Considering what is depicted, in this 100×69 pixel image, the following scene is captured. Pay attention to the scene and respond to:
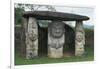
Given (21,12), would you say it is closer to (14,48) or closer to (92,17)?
(14,48)

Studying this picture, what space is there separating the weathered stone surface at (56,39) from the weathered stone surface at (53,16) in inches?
1.9

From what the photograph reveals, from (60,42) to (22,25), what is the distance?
1.15ft

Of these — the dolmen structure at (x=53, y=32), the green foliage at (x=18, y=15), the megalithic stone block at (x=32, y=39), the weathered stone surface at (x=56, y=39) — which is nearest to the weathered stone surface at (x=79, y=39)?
the dolmen structure at (x=53, y=32)

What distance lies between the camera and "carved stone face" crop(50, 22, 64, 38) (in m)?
1.64

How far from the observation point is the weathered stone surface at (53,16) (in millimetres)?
1584

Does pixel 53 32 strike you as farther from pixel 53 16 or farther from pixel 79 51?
pixel 79 51

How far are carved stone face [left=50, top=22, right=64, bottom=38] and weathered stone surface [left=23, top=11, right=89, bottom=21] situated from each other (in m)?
0.05

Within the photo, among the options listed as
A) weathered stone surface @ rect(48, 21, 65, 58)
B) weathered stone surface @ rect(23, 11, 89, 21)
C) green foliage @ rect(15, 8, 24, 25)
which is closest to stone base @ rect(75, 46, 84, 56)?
weathered stone surface @ rect(48, 21, 65, 58)

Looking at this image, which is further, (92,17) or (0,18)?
(92,17)

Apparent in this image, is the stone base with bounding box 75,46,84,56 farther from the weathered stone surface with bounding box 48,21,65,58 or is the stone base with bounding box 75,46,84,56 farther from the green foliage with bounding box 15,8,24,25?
the green foliage with bounding box 15,8,24,25

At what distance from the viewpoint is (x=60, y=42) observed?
5.42 feet

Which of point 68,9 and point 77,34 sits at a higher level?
point 68,9

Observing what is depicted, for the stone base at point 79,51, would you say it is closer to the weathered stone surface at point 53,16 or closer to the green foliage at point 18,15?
the weathered stone surface at point 53,16

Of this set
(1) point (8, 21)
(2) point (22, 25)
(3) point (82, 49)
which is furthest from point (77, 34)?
(1) point (8, 21)
